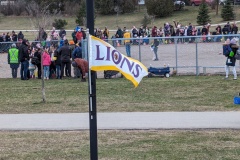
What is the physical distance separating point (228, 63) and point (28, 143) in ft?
43.1

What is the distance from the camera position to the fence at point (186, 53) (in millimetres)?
25214

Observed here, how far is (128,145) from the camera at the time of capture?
1041 centimetres

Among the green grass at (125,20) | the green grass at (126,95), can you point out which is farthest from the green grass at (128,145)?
the green grass at (125,20)

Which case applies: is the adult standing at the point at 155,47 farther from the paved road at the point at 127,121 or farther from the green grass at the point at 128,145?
the green grass at the point at 128,145

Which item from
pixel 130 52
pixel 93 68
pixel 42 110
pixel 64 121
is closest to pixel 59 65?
pixel 130 52

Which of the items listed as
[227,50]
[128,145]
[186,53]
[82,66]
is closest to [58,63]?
[82,66]

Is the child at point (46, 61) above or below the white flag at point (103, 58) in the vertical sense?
below

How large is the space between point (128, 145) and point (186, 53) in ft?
52.0

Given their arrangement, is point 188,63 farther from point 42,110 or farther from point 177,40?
point 42,110

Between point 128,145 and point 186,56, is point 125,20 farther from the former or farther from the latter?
point 128,145

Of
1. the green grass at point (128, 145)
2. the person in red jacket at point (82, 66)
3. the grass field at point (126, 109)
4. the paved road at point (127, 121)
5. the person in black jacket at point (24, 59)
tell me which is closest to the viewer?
the green grass at point (128, 145)

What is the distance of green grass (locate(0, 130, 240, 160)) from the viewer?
9.65 meters

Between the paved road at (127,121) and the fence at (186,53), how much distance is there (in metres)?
11.3

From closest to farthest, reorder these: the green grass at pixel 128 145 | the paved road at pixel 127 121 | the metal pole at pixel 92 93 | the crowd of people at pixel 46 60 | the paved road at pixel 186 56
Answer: the metal pole at pixel 92 93, the green grass at pixel 128 145, the paved road at pixel 127 121, the paved road at pixel 186 56, the crowd of people at pixel 46 60
